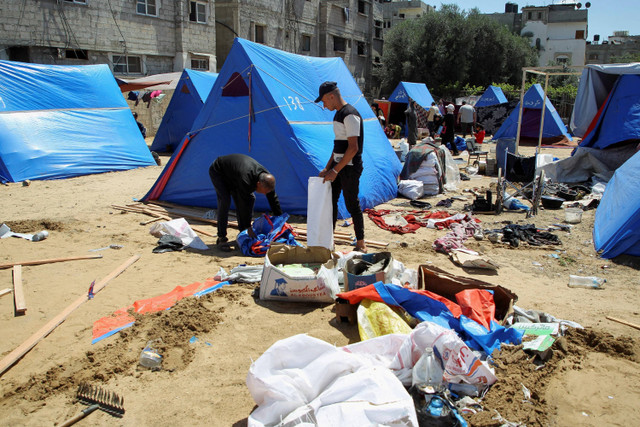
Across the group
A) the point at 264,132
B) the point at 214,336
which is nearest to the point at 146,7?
the point at 264,132

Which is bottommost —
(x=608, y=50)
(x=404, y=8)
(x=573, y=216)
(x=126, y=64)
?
(x=573, y=216)

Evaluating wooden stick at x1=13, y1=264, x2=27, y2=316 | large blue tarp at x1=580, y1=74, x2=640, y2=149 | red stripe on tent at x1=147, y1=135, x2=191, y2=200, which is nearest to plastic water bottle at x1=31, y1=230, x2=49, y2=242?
wooden stick at x1=13, y1=264, x2=27, y2=316

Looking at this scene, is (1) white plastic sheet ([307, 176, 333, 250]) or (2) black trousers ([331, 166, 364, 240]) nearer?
(1) white plastic sheet ([307, 176, 333, 250])

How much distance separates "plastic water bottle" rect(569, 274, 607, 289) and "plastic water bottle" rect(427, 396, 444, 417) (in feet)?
8.96

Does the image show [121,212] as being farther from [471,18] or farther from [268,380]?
[471,18]

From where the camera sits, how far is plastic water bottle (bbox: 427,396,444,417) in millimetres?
2432

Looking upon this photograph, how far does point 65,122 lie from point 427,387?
10710mm

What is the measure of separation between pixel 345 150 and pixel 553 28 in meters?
56.5

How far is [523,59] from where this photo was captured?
1394 inches

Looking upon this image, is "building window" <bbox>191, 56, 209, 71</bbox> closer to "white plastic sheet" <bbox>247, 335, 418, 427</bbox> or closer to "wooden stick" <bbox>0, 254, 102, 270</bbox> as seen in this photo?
"wooden stick" <bbox>0, 254, 102, 270</bbox>

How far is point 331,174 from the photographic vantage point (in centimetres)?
486

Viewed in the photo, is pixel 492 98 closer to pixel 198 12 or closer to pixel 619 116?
pixel 619 116

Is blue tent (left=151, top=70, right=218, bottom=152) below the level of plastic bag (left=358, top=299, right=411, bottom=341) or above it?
above

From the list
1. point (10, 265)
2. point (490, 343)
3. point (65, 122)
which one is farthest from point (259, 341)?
point (65, 122)
